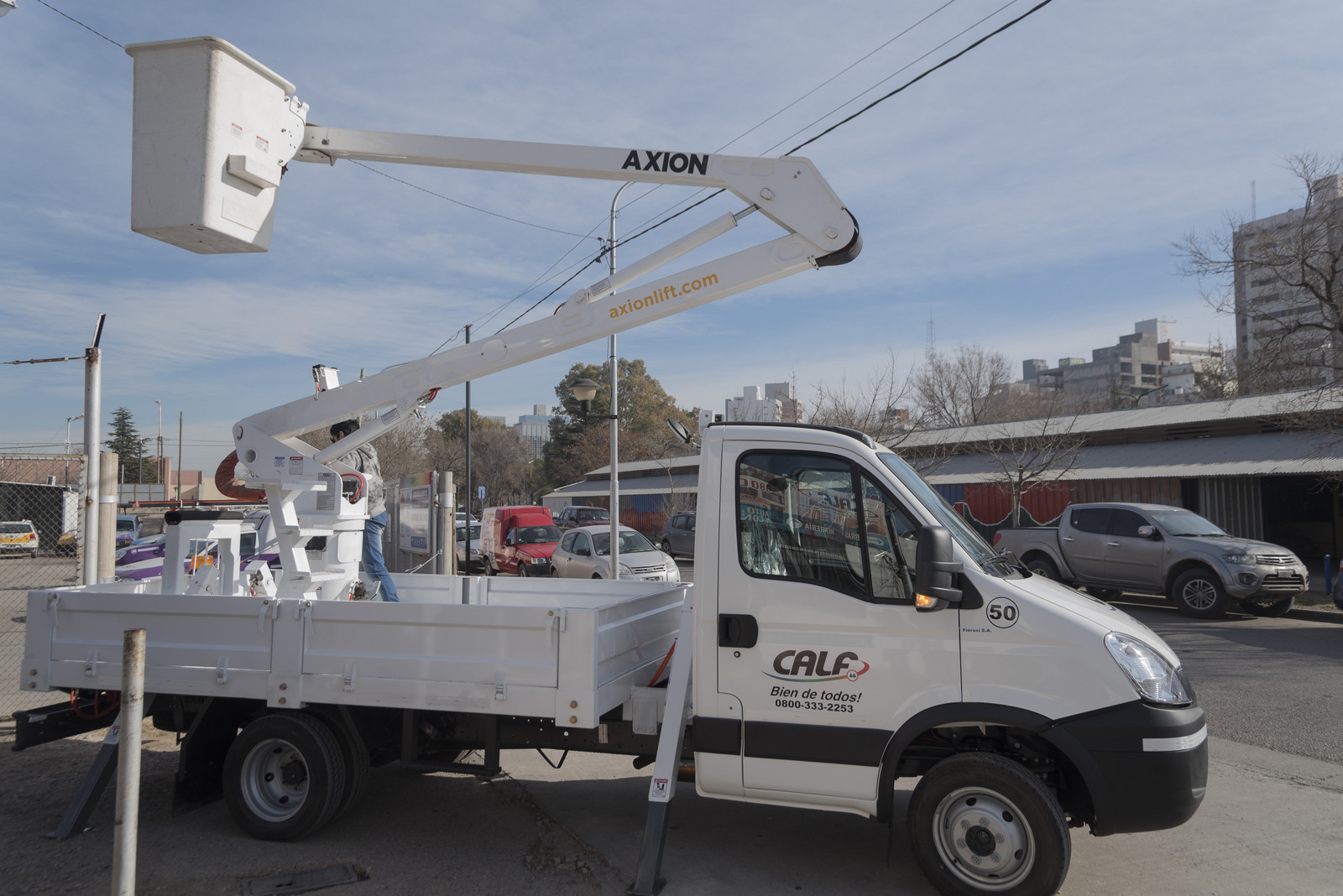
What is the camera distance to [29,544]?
34344 millimetres

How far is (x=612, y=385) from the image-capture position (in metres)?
17.4

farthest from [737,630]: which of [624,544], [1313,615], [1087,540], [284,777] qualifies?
[624,544]

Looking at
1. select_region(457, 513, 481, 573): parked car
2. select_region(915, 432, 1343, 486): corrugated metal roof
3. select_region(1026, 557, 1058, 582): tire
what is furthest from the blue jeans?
select_region(915, 432, 1343, 486): corrugated metal roof

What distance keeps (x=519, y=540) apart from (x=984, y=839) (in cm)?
1961

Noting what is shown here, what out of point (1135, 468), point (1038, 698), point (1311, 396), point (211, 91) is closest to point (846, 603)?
point (1038, 698)

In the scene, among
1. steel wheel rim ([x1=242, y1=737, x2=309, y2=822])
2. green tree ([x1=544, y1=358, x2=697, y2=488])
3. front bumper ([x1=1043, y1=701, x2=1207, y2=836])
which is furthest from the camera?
green tree ([x1=544, y1=358, x2=697, y2=488])

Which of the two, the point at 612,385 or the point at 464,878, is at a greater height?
the point at 612,385

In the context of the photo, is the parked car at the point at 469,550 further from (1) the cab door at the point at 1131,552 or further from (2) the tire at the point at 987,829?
(2) the tire at the point at 987,829

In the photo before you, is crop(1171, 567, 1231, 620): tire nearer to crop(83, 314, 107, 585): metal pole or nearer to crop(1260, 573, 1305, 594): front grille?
crop(1260, 573, 1305, 594): front grille

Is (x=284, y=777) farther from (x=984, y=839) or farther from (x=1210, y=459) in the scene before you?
(x=1210, y=459)

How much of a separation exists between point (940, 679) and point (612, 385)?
44.8 feet

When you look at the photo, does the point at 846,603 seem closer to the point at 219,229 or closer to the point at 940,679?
the point at 940,679

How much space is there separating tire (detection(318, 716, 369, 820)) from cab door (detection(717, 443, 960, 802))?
232 centimetres

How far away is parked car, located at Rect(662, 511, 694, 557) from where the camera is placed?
27.8 m
